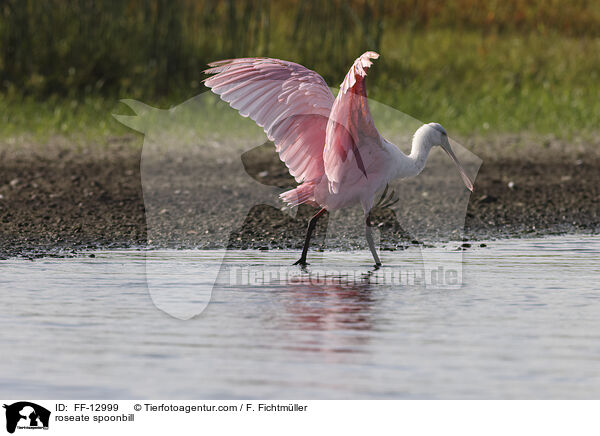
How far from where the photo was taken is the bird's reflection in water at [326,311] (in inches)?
234

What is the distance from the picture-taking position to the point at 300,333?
6.15m

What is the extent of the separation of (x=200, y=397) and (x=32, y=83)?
11189 mm

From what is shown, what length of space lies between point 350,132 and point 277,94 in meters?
0.60

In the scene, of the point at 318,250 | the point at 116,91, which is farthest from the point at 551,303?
the point at 116,91

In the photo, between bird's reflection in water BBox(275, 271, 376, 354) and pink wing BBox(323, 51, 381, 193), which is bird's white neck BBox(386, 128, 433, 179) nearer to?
pink wing BBox(323, 51, 381, 193)

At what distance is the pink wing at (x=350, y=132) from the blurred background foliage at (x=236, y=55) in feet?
21.7

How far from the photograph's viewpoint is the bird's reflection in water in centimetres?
595

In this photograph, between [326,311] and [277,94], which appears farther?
[277,94]

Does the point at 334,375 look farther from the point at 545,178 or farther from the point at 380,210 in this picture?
the point at 545,178
